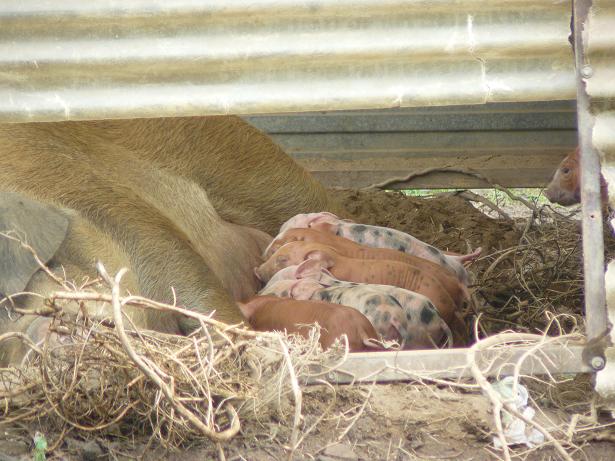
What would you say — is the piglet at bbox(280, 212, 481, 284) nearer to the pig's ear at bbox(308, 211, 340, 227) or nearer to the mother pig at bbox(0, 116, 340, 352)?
→ the pig's ear at bbox(308, 211, 340, 227)

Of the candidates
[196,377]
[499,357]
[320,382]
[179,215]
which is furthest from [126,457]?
[179,215]

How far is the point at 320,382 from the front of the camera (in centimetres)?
247

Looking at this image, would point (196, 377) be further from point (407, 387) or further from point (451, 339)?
point (451, 339)

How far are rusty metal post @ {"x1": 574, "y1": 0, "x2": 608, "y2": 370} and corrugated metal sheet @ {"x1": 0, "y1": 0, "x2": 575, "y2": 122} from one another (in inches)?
2.4

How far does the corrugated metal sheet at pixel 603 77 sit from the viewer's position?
245 cm

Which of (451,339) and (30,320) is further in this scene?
(451,339)

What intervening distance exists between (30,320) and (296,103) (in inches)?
41.2

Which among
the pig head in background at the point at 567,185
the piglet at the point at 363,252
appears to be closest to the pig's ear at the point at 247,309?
the piglet at the point at 363,252

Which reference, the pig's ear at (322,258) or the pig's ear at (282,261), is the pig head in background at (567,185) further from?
the pig's ear at (282,261)

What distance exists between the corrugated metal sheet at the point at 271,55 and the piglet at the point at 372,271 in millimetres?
1335

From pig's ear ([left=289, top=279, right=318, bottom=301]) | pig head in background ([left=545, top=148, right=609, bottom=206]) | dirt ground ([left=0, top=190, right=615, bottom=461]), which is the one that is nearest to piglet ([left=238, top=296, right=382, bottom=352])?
pig's ear ([left=289, top=279, right=318, bottom=301])

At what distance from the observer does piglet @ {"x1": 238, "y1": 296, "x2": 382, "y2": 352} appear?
10.5ft

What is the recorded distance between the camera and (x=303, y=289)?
3840mm

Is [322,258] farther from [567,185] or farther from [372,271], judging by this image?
[567,185]
